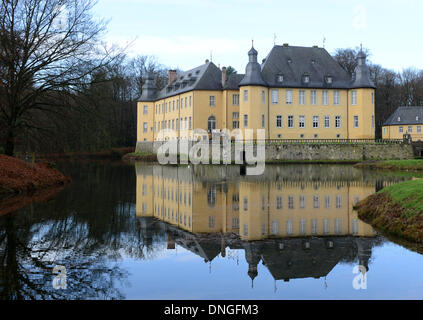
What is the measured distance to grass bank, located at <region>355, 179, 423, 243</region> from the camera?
9219 mm

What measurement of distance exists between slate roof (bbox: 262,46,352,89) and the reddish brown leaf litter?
30.5 metres

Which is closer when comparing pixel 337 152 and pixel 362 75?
pixel 337 152

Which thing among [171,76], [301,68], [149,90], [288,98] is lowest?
[288,98]

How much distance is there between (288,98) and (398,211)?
3800 cm

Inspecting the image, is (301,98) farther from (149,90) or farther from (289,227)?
(289,227)

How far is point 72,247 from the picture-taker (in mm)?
8250

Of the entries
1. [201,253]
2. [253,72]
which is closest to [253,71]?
[253,72]

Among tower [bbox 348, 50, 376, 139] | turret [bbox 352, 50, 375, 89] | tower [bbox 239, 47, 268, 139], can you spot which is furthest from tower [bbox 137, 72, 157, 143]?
turret [bbox 352, 50, 375, 89]

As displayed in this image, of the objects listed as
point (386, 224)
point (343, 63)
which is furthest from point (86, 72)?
point (343, 63)

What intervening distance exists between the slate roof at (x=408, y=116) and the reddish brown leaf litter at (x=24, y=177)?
54.3m

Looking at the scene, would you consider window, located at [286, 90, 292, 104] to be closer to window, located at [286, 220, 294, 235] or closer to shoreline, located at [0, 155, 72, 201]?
shoreline, located at [0, 155, 72, 201]

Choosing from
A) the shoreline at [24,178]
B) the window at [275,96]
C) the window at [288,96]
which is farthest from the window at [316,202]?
the window at [288,96]

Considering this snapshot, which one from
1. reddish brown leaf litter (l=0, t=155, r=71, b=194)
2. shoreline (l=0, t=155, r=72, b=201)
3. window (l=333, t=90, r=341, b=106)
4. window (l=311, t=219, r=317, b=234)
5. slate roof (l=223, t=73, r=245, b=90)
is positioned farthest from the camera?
slate roof (l=223, t=73, r=245, b=90)

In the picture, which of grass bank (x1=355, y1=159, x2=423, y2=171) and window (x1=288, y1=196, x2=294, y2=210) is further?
grass bank (x1=355, y1=159, x2=423, y2=171)
